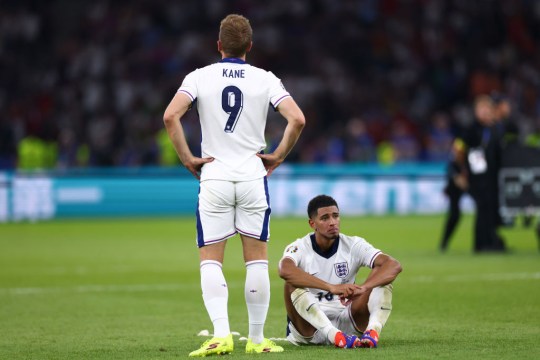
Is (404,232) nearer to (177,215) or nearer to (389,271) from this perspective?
(177,215)

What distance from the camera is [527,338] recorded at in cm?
846

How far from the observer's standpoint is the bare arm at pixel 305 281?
7844 millimetres

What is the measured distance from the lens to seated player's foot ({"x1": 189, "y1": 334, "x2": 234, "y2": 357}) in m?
7.50

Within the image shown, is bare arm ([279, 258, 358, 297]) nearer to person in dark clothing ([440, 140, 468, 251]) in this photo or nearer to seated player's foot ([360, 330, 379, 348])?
seated player's foot ([360, 330, 379, 348])

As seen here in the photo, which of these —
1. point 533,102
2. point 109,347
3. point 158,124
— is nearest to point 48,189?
point 158,124

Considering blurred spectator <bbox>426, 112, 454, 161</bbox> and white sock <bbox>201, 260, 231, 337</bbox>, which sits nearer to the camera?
white sock <bbox>201, 260, 231, 337</bbox>

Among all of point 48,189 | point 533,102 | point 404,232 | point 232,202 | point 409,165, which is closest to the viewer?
point 232,202

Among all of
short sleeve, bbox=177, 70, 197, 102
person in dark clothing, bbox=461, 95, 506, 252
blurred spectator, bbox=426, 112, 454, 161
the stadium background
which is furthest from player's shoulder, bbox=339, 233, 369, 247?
blurred spectator, bbox=426, 112, 454, 161

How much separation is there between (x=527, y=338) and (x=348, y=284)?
5.28ft

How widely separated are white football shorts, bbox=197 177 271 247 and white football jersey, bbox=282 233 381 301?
23.6 inches

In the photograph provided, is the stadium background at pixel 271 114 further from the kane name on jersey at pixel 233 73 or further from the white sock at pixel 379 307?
the kane name on jersey at pixel 233 73

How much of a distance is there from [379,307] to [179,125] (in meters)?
1.97

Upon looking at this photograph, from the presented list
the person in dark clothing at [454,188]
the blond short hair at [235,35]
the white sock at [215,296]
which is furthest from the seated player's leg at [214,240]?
the person in dark clothing at [454,188]

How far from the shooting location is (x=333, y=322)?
8.34 meters
